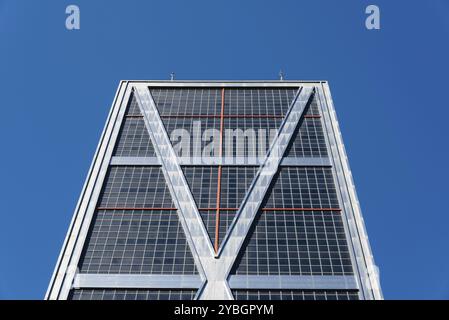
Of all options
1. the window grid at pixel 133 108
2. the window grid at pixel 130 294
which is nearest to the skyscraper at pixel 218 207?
the window grid at pixel 130 294

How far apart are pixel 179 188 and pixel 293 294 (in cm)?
1827

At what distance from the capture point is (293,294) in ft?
133

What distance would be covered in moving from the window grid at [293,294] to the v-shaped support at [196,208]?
152 centimetres

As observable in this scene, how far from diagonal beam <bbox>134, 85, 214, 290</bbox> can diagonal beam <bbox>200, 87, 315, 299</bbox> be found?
4.91 feet

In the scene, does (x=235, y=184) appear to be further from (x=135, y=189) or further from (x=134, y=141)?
(x=134, y=141)

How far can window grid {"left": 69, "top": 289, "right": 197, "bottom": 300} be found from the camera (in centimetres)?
4019

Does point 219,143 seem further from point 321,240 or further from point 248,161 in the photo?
point 321,240

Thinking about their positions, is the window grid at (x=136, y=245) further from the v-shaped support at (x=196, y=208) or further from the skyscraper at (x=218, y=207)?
the v-shaped support at (x=196, y=208)

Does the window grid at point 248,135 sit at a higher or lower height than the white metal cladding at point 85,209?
higher

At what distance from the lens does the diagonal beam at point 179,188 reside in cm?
4425

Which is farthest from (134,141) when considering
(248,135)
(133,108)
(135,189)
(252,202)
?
(252,202)

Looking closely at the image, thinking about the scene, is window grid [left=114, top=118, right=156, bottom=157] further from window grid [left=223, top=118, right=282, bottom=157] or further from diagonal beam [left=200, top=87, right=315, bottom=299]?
diagonal beam [left=200, top=87, right=315, bottom=299]

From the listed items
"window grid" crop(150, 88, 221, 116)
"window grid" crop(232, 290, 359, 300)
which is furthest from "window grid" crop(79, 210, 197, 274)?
"window grid" crop(150, 88, 221, 116)

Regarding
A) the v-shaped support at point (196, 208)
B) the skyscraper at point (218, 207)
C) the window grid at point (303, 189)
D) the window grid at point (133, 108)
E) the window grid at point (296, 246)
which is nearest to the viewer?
the skyscraper at point (218, 207)
